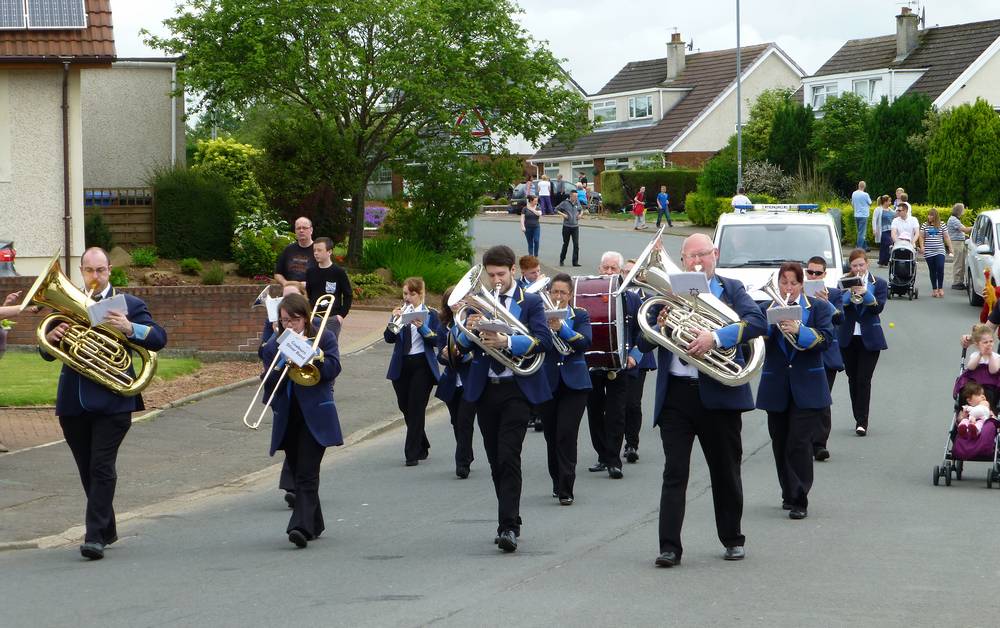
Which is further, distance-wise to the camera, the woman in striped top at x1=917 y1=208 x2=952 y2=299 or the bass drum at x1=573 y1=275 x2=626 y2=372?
the woman in striped top at x1=917 y1=208 x2=952 y2=299

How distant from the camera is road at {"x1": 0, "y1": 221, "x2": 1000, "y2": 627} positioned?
7.31m

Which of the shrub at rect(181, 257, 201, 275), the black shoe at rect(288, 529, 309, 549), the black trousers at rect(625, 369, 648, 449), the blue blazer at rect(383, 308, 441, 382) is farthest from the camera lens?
the shrub at rect(181, 257, 201, 275)

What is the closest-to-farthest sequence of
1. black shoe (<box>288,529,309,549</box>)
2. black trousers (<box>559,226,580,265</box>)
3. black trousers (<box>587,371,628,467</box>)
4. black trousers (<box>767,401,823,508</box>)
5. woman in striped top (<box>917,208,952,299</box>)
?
black shoe (<box>288,529,309,549</box>) < black trousers (<box>767,401,823,508</box>) < black trousers (<box>587,371,628,467</box>) < woman in striped top (<box>917,208,952,299</box>) < black trousers (<box>559,226,580,265</box>)

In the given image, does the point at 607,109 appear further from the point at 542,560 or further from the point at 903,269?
the point at 542,560

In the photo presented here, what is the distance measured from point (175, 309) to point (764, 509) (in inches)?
395

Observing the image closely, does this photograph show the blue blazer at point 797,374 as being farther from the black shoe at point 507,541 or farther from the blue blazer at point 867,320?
the blue blazer at point 867,320

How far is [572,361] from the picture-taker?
1075cm

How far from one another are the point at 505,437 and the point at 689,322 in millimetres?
1571

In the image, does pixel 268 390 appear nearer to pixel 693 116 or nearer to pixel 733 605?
pixel 733 605

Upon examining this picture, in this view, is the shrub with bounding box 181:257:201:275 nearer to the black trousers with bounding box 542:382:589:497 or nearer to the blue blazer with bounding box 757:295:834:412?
the black trousers with bounding box 542:382:589:497

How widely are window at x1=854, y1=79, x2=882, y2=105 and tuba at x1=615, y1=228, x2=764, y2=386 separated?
4861 cm

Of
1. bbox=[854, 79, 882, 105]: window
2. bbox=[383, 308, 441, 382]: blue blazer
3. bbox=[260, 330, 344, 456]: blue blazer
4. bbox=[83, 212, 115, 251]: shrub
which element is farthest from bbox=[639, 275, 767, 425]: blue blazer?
bbox=[854, 79, 882, 105]: window

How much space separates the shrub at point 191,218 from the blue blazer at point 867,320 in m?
14.4

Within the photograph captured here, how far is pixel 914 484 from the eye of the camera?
447 inches
